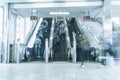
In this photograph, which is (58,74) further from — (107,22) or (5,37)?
(5,37)


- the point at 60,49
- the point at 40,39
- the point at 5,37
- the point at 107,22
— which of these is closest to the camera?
the point at 107,22

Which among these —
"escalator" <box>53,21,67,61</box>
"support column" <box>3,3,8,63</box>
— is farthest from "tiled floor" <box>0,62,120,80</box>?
"escalator" <box>53,21,67,61</box>

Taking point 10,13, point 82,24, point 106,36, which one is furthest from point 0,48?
point 82,24

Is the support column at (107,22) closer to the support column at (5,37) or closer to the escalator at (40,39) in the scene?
the support column at (5,37)

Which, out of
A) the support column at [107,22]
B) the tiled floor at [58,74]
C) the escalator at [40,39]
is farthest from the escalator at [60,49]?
the tiled floor at [58,74]

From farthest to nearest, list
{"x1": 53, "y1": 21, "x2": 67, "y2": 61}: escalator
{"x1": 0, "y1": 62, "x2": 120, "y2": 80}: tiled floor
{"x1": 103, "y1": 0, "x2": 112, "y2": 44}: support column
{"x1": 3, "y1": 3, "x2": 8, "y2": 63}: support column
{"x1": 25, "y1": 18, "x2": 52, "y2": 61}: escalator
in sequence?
{"x1": 25, "y1": 18, "x2": 52, "y2": 61}: escalator → {"x1": 53, "y1": 21, "x2": 67, "y2": 61}: escalator → {"x1": 3, "y1": 3, "x2": 8, "y2": 63}: support column → {"x1": 103, "y1": 0, "x2": 112, "y2": 44}: support column → {"x1": 0, "y1": 62, "x2": 120, "y2": 80}: tiled floor

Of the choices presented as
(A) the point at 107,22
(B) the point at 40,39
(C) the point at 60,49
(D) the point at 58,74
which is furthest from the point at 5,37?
(D) the point at 58,74

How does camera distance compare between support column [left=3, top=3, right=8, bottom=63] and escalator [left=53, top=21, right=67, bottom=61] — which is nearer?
support column [left=3, top=3, right=8, bottom=63]

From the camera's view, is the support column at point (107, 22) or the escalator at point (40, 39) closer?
the support column at point (107, 22)

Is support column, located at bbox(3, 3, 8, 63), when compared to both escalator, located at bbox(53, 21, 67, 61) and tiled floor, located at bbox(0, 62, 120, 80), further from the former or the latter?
tiled floor, located at bbox(0, 62, 120, 80)

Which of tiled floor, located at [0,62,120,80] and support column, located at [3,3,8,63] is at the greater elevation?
support column, located at [3,3,8,63]

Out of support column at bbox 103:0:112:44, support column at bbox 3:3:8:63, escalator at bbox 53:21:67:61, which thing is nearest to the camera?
support column at bbox 103:0:112:44

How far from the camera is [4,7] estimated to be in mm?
14750

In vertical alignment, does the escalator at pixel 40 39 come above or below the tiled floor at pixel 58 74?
above
